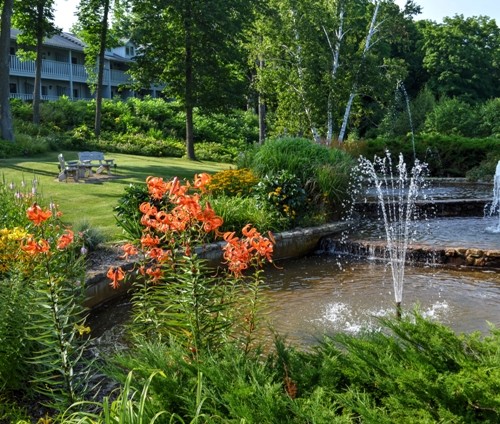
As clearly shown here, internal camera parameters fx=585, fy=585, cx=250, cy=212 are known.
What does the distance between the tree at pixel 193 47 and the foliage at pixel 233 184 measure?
33.6ft

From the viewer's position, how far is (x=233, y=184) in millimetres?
10812

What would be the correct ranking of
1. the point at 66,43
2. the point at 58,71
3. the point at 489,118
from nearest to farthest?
1. the point at 489,118
2. the point at 58,71
3. the point at 66,43

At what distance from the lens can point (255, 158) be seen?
11.8m

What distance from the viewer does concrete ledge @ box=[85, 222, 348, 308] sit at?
21.4 ft

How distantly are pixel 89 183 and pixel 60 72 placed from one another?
1239 inches

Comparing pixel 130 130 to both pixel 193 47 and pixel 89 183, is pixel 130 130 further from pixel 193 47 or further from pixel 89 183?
pixel 89 183

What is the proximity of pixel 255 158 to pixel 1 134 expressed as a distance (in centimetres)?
1207

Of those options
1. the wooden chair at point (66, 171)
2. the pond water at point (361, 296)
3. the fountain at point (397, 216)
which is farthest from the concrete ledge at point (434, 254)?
the wooden chair at point (66, 171)

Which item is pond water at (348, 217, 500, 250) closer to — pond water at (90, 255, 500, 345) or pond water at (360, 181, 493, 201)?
pond water at (90, 255, 500, 345)

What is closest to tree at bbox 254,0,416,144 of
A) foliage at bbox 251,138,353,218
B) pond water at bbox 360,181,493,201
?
pond water at bbox 360,181,493,201

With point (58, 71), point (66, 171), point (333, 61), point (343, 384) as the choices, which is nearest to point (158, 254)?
point (343, 384)

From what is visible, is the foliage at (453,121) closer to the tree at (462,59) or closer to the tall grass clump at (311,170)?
the tree at (462,59)

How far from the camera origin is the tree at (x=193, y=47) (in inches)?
781

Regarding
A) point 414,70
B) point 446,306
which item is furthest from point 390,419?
point 414,70
